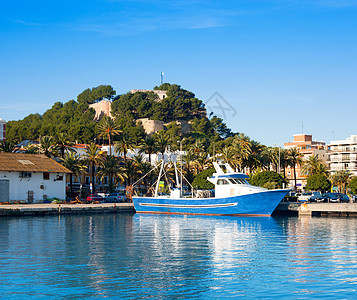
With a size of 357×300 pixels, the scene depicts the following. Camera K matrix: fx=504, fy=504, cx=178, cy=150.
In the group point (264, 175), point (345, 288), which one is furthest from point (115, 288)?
point (264, 175)

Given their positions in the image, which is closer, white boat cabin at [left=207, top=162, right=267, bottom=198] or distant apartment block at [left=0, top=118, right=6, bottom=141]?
white boat cabin at [left=207, top=162, right=267, bottom=198]

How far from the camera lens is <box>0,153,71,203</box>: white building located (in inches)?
2612

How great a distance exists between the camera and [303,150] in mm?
145000

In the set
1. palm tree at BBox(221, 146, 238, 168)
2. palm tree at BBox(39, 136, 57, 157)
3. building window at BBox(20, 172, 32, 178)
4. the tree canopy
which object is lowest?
the tree canopy

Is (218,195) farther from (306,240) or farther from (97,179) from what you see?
(97,179)

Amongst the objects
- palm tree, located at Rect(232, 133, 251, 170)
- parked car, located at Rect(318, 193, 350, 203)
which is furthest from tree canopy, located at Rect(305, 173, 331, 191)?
parked car, located at Rect(318, 193, 350, 203)

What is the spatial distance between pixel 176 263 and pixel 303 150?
124m

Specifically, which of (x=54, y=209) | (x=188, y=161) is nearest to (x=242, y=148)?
(x=188, y=161)

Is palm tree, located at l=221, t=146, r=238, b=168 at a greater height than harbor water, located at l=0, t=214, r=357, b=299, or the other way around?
palm tree, located at l=221, t=146, r=238, b=168

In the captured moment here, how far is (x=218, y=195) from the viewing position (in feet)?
200

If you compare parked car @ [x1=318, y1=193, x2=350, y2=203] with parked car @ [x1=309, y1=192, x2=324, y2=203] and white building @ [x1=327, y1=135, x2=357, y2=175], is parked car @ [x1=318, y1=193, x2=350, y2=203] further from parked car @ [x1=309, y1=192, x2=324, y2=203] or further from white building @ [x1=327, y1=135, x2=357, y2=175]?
white building @ [x1=327, y1=135, x2=357, y2=175]

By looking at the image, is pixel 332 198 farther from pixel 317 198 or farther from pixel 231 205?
pixel 231 205

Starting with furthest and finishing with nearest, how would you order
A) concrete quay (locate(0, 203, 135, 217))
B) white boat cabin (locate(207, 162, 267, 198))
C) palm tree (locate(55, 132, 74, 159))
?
palm tree (locate(55, 132, 74, 159)) → white boat cabin (locate(207, 162, 267, 198)) → concrete quay (locate(0, 203, 135, 217))

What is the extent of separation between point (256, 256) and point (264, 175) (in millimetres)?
55302
